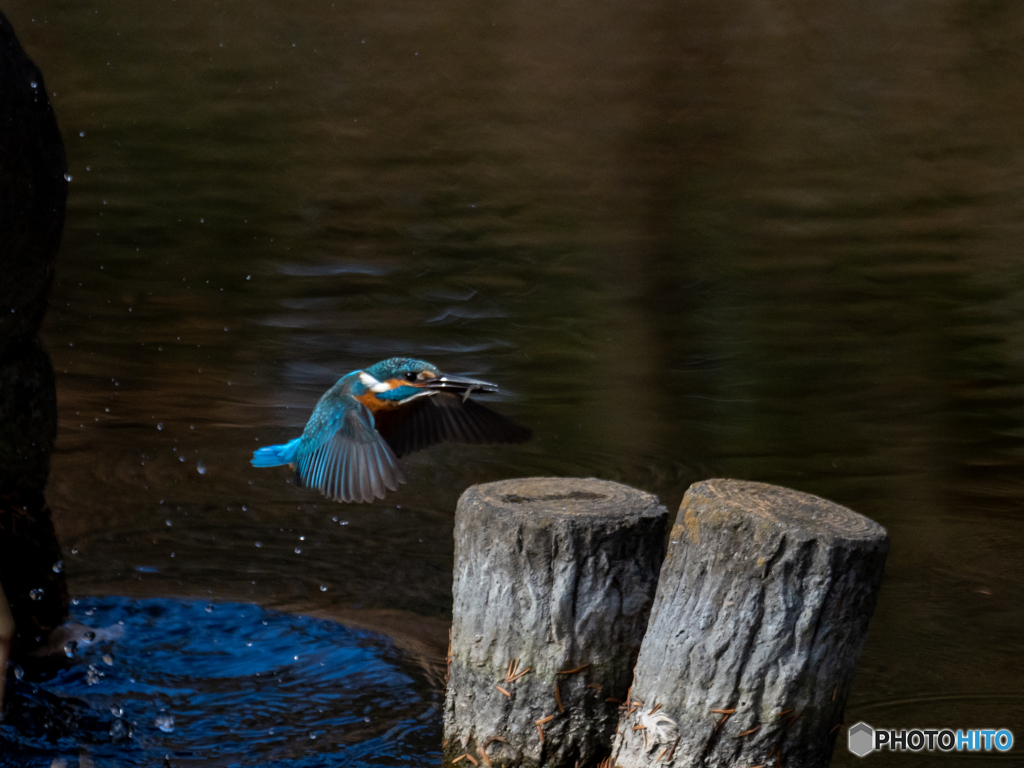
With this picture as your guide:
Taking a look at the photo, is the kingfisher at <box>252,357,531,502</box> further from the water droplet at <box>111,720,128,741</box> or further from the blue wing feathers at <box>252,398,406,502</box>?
the water droplet at <box>111,720,128,741</box>

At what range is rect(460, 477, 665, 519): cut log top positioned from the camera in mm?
1947

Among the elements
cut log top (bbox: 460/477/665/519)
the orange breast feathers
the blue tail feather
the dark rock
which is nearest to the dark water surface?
the blue tail feather

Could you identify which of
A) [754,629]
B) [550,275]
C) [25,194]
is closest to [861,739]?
[754,629]

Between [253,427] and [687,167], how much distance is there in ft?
13.8

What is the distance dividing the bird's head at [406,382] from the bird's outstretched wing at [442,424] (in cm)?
8

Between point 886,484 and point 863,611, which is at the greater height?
point 863,611

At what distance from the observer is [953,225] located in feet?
22.7

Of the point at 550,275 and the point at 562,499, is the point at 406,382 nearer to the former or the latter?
the point at 562,499

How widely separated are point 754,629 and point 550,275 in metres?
4.66

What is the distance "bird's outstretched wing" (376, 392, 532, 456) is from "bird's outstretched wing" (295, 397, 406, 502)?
19 cm

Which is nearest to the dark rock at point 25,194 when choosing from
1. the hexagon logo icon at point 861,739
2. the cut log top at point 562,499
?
the cut log top at point 562,499

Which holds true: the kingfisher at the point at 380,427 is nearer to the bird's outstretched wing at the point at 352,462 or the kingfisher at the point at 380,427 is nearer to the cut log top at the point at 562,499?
the bird's outstretched wing at the point at 352,462

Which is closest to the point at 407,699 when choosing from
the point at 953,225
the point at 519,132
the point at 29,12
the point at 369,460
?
the point at 369,460

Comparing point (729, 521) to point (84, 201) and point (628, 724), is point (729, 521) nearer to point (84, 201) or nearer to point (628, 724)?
point (628, 724)
